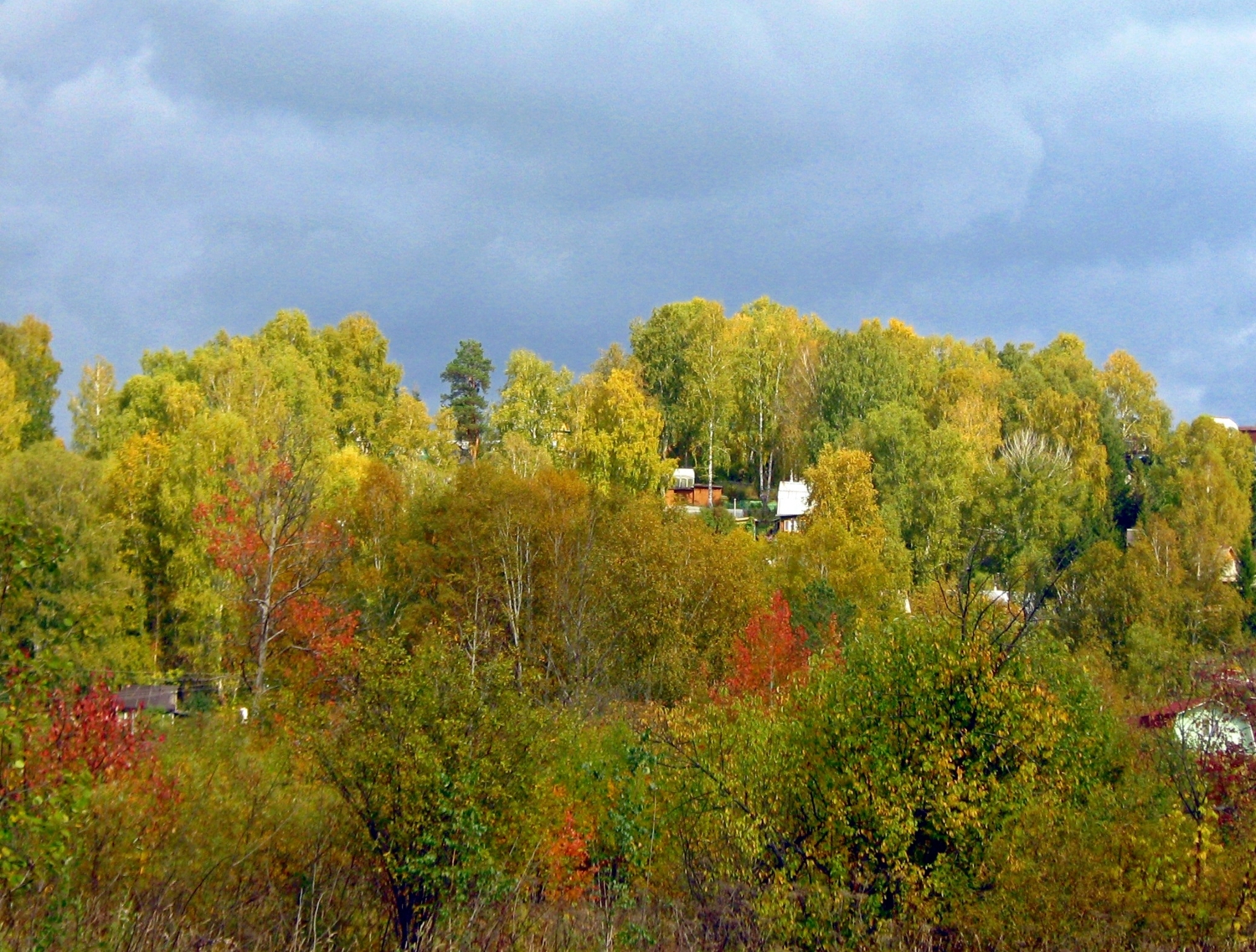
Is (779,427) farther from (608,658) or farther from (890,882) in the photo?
(890,882)

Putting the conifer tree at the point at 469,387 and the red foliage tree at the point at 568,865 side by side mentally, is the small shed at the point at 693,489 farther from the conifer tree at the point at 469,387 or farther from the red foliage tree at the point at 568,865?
the red foliage tree at the point at 568,865

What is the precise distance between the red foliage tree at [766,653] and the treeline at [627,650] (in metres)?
0.31

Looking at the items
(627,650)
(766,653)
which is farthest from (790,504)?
(627,650)

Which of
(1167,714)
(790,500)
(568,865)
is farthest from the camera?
(790,500)

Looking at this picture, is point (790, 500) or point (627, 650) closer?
point (627, 650)

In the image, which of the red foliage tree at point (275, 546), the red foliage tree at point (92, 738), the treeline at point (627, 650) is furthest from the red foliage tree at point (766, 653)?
the red foliage tree at point (92, 738)

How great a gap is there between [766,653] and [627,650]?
5.43 meters

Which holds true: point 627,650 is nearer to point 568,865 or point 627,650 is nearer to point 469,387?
point 568,865

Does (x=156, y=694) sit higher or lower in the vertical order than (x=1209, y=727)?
higher

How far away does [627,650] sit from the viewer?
4797 cm

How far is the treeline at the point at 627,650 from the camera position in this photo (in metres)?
16.0

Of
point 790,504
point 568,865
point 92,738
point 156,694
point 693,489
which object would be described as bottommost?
point 568,865

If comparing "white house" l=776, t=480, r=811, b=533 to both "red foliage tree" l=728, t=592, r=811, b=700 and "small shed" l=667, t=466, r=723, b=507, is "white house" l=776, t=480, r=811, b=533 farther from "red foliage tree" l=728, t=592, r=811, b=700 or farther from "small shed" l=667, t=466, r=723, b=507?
"red foliage tree" l=728, t=592, r=811, b=700

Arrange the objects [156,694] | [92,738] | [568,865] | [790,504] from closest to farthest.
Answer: [568,865] → [92,738] → [156,694] → [790,504]
